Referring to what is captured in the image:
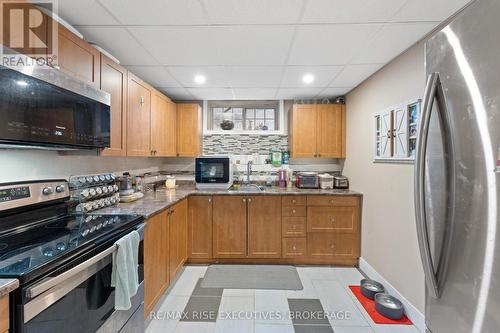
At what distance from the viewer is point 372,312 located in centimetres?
215

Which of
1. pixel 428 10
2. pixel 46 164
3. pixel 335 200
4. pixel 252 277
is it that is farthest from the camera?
pixel 335 200

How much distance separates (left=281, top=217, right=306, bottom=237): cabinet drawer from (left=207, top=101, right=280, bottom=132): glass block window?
60.9 inches

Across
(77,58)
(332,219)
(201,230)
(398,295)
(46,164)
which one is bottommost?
(398,295)

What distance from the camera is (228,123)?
3803mm

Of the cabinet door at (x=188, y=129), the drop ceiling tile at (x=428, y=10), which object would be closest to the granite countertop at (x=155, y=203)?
the cabinet door at (x=188, y=129)

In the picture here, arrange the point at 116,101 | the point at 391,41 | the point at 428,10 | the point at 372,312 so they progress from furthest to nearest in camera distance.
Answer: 1. the point at 372,312
2. the point at 116,101
3. the point at 391,41
4. the point at 428,10

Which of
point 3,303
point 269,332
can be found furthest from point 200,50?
point 269,332

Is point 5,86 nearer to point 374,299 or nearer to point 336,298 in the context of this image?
point 336,298

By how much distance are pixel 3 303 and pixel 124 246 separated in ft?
2.00

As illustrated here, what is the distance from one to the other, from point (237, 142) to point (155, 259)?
88.8 inches

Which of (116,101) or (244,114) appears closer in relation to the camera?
(116,101)

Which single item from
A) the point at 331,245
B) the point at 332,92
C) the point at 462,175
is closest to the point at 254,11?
the point at 462,175

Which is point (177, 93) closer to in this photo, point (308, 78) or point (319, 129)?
point (308, 78)

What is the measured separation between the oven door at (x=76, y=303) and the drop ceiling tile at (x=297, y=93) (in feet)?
8.90
